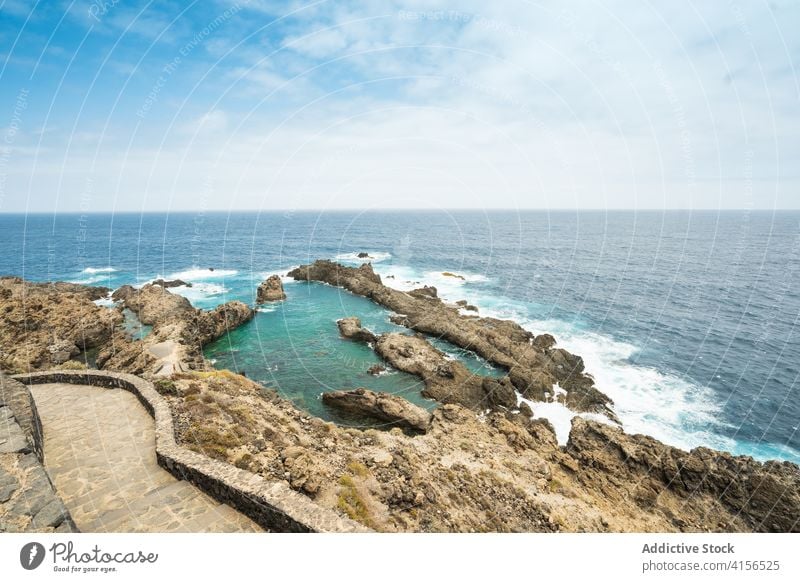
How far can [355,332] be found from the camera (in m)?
37.9

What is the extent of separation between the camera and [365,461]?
13.6 meters

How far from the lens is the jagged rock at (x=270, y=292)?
51469 millimetres

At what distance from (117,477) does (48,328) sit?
34.2 m

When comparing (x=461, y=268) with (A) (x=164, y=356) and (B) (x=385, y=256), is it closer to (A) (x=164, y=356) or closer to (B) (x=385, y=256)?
(B) (x=385, y=256)

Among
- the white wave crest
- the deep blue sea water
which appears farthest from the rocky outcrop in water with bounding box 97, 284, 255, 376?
the white wave crest

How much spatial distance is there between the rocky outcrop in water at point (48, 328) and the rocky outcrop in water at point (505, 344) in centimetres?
3005

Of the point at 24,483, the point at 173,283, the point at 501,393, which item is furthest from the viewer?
the point at 173,283

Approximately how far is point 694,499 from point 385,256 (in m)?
75.5

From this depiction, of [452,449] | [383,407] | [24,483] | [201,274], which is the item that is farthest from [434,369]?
[201,274]

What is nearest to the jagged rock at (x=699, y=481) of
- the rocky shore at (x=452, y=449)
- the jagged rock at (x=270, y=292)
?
the rocky shore at (x=452, y=449)

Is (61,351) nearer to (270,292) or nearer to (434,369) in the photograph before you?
(270,292)

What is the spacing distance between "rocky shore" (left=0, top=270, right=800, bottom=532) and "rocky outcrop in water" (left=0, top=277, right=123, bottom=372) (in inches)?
6.1

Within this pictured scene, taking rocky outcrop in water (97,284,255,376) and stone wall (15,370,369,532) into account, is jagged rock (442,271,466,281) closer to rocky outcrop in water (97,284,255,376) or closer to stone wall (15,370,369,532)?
rocky outcrop in water (97,284,255,376)
